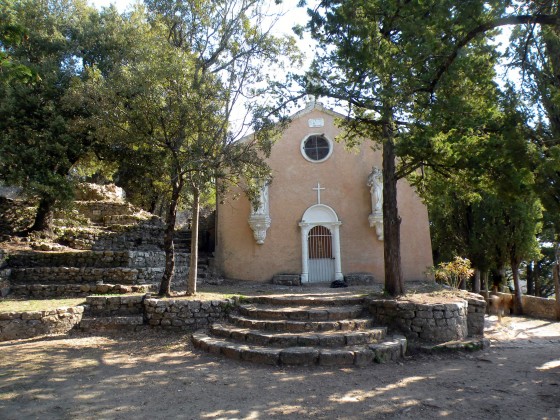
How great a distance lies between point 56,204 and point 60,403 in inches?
366

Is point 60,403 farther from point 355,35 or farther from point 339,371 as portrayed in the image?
point 355,35

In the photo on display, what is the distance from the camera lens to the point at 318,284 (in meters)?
14.2

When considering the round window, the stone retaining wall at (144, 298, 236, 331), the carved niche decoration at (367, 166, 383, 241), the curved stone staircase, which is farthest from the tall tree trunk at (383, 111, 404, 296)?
the round window

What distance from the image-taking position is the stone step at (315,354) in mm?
6672

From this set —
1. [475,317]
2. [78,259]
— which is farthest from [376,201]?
[78,259]

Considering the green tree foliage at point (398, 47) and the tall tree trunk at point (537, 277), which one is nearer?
the green tree foliage at point (398, 47)

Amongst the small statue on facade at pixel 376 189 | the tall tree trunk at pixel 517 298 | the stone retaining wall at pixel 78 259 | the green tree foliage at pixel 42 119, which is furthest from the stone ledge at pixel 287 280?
the tall tree trunk at pixel 517 298

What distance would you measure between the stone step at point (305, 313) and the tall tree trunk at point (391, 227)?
111cm

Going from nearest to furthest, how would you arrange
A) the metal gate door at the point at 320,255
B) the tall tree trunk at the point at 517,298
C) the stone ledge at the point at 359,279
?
the stone ledge at the point at 359,279 → the metal gate door at the point at 320,255 → the tall tree trunk at the point at 517,298

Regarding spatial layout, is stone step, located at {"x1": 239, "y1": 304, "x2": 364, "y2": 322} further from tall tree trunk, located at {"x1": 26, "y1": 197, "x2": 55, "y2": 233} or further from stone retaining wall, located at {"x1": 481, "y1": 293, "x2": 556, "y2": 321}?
stone retaining wall, located at {"x1": 481, "y1": 293, "x2": 556, "y2": 321}

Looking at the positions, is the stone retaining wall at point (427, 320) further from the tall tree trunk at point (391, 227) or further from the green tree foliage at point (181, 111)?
the green tree foliage at point (181, 111)

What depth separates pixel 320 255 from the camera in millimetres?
14828

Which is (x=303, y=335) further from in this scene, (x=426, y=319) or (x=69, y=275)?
(x=69, y=275)

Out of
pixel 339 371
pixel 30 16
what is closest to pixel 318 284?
pixel 339 371
